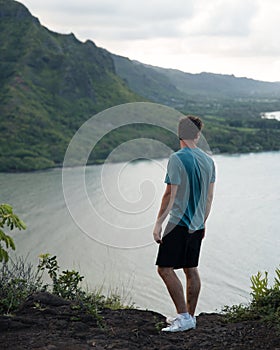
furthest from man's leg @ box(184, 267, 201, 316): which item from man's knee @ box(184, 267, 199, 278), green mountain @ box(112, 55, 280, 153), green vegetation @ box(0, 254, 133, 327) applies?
green mountain @ box(112, 55, 280, 153)

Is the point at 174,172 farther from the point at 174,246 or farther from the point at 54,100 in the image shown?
the point at 54,100

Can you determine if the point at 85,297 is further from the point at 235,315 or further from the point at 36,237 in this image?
the point at 36,237

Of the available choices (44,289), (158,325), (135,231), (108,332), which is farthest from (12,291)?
(135,231)

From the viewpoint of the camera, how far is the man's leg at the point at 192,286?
3131 millimetres

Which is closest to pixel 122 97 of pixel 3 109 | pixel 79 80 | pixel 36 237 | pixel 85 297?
pixel 79 80

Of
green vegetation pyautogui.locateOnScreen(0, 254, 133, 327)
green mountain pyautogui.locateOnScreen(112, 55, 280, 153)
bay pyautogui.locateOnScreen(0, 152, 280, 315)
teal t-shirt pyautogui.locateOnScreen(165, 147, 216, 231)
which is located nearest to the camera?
teal t-shirt pyautogui.locateOnScreen(165, 147, 216, 231)

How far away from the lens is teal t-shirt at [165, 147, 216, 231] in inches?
117

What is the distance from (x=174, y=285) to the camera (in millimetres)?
3047

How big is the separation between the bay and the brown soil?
1857mm

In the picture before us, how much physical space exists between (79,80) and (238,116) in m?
27.2

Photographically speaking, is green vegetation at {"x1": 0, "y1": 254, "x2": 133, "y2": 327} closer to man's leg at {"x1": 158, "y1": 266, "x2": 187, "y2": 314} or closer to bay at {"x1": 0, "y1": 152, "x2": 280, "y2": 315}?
man's leg at {"x1": 158, "y1": 266, "x2": 187, "y2": 314}

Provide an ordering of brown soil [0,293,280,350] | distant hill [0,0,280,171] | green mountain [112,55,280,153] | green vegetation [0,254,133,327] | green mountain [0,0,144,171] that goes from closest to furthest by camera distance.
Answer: brown soil [0,293,280,350] < green vegetation [0,254,133,327] < distant hill [0,0,280,171] < green mountain [0,0,144,171] < green mountain [112,55,280,153]

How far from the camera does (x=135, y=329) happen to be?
2967 mm

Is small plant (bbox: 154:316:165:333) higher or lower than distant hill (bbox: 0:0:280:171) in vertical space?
lower
